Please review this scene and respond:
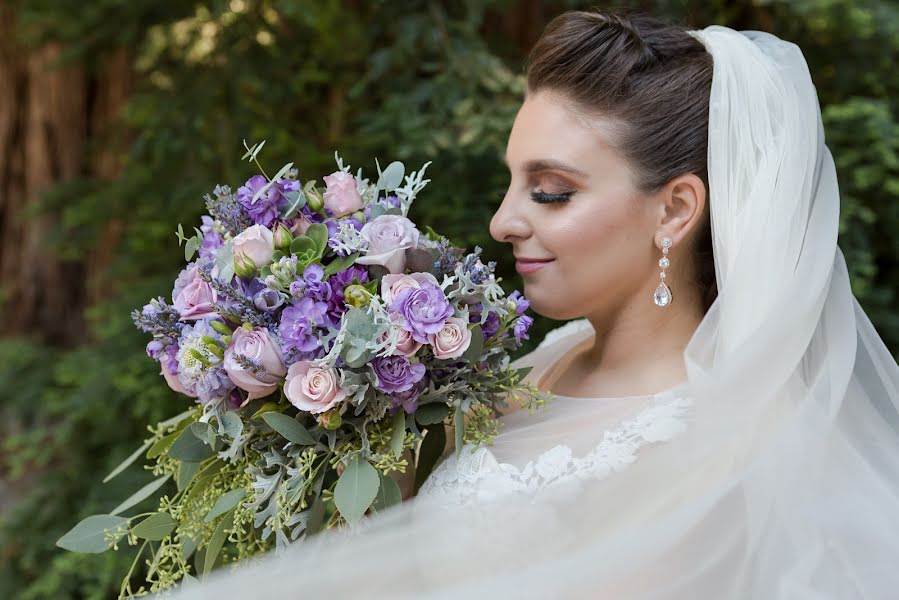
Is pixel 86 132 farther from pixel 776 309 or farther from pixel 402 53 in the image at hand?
pixel 776 309

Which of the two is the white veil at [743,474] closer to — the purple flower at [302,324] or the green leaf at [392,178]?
the purple flower at [302,324]

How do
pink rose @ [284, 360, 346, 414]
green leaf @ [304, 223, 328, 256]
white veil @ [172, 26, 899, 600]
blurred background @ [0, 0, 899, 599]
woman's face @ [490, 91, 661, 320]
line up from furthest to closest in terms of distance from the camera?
blurred background @ [0, 0, 899, 599], woman's face @ [490, 91, 661, 320], green leaf @ [304, 223, 328, 256], pink rose @ [284, 360, 346, 414], white veil @ [172, 26, 899, 600]

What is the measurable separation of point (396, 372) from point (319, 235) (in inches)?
10.5

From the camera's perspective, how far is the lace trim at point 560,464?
1.40m

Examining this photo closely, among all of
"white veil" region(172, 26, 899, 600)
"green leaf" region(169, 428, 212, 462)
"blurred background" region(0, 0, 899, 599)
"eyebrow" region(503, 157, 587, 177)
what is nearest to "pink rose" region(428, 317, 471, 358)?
"white veil" region(172, 26, 899, 600)

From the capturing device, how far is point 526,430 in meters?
1.60

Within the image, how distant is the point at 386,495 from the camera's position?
4.67ft

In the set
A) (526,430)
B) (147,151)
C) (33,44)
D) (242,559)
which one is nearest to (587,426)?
(526,430)

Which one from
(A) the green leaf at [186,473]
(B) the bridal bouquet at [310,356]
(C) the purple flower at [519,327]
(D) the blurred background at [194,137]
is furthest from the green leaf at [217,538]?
(D) the blurred background at [194,137]

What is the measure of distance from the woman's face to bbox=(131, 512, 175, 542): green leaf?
0.76 m

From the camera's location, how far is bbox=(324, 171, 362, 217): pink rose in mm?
1508

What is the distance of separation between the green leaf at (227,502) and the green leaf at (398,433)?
10.2 inches

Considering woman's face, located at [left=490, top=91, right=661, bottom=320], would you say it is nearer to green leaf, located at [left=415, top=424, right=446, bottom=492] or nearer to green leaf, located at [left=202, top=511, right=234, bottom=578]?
green leaf, located at [left=415, top=424, right=446, bottom=492]

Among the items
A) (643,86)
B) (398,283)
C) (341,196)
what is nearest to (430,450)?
(398,283)
